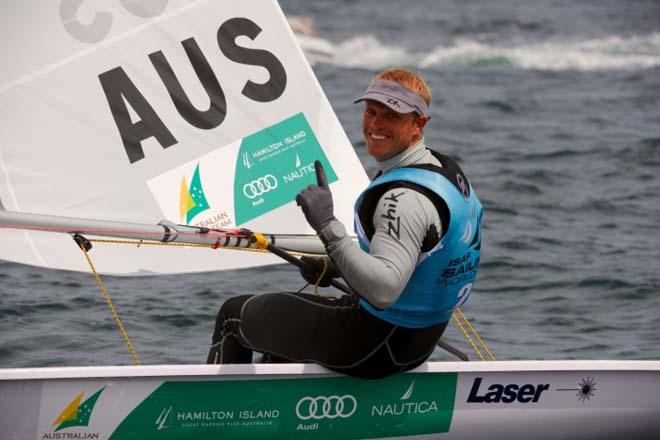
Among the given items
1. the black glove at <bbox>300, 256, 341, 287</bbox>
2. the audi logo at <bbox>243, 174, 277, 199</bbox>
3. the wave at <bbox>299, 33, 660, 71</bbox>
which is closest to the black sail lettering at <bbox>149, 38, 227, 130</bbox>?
the audi logo at <bbox>243, 174, 277, 199</bbox>

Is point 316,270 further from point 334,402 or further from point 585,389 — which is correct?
point 585,389

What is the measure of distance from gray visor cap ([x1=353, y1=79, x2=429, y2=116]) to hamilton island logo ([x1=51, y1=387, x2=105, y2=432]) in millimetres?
1152

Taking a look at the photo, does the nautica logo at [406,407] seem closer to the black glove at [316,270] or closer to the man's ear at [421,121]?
the black glove at [316,270]

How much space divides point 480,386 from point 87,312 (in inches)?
105

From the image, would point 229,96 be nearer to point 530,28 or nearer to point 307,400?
point 307,400

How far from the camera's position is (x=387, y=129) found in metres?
3.55

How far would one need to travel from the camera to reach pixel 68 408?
142 inches

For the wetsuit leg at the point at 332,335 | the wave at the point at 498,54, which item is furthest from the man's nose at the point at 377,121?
the wave at the point at 498,54

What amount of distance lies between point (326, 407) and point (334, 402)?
1.1 inches

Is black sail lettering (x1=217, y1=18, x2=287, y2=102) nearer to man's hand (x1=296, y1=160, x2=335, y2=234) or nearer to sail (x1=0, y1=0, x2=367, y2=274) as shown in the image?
sail (x1=0, y1=0, x2=367, y2=274)

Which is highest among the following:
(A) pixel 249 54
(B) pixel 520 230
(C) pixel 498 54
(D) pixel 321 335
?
(C) pixel 498 54

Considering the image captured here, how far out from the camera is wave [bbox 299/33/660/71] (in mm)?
18469

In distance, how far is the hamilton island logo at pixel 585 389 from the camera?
4.02 metres

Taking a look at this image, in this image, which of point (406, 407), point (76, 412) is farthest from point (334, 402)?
point (76, 412)
